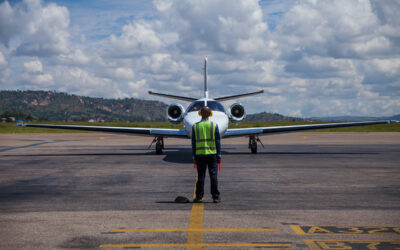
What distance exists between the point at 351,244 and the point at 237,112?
17.7 meters

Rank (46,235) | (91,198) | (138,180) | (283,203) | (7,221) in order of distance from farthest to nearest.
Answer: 1. (138,180)
2. (91,198)
3. (283,203)
4. (7,221)
5. (46,235)

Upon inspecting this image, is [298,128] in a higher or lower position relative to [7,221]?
higher

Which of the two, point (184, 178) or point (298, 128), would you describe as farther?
point (298, 128)

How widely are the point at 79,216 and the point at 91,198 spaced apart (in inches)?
73.3

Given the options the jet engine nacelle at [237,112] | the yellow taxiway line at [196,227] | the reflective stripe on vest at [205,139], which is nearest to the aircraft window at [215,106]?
the jet engine nacelle at [237,112]

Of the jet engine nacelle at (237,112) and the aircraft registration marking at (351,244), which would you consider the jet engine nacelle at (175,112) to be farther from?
the aircraft registration marking at (351,244)

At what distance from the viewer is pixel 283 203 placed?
26.7 feet

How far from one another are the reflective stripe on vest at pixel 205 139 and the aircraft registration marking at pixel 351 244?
3705 millimetres

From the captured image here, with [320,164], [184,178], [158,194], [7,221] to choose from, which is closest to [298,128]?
[320,164]

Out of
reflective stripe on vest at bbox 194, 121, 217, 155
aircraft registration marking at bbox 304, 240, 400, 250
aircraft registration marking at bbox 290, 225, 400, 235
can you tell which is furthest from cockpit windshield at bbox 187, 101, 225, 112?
aircraft registration marking at bbox 304, 240, 400, 250

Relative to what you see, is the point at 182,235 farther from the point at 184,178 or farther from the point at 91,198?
the point at 184,178

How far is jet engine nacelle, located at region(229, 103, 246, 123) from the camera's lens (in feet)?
74.2

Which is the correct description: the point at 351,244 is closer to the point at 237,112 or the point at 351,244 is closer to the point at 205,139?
the point at 205,139

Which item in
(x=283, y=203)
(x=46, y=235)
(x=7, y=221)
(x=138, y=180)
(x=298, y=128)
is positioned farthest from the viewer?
(x=298, y=128)
